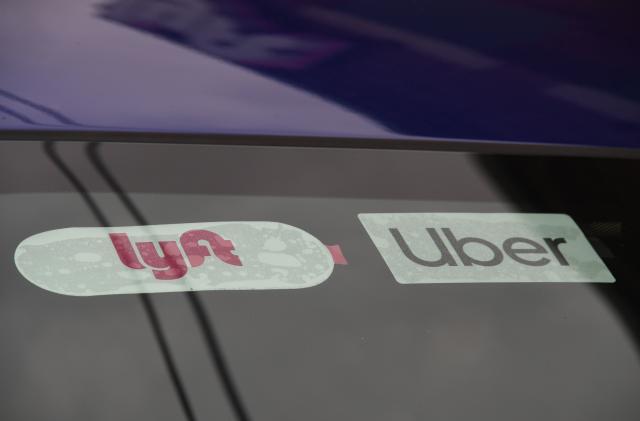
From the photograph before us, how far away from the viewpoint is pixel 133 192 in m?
1.04

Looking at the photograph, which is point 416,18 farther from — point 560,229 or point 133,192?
point 133,192

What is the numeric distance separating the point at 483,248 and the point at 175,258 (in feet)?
1.29

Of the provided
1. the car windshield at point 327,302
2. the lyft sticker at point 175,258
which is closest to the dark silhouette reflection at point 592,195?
the car windshield at point 327,302

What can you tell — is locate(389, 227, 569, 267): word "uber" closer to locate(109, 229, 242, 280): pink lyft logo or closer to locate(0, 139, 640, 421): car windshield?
locate(0, 139, 640, 421): car windshield

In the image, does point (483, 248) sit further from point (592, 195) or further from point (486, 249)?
point (592, 195)

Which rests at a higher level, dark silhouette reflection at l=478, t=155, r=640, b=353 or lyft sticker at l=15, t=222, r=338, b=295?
lyft sticker at l=15, t=222, r=338, b=295

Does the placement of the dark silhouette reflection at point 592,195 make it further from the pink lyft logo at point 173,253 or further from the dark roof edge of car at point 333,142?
the pink lyft logo at point 173,253

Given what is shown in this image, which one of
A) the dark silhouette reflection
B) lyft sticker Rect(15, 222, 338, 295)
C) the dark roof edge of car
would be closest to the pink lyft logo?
lyft sticker Rect(15, 222, 338, 295)

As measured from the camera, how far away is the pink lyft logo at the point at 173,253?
101cm

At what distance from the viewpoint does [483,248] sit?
1.09 m

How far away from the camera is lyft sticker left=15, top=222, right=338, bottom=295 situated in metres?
1.00

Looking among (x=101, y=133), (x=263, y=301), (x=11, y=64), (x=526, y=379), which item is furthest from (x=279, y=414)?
(x=11, y=64)

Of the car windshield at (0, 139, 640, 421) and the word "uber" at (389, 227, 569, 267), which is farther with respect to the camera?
the word "uber" at (389, 227, 569, 267)

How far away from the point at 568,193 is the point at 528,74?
0.18 metres
